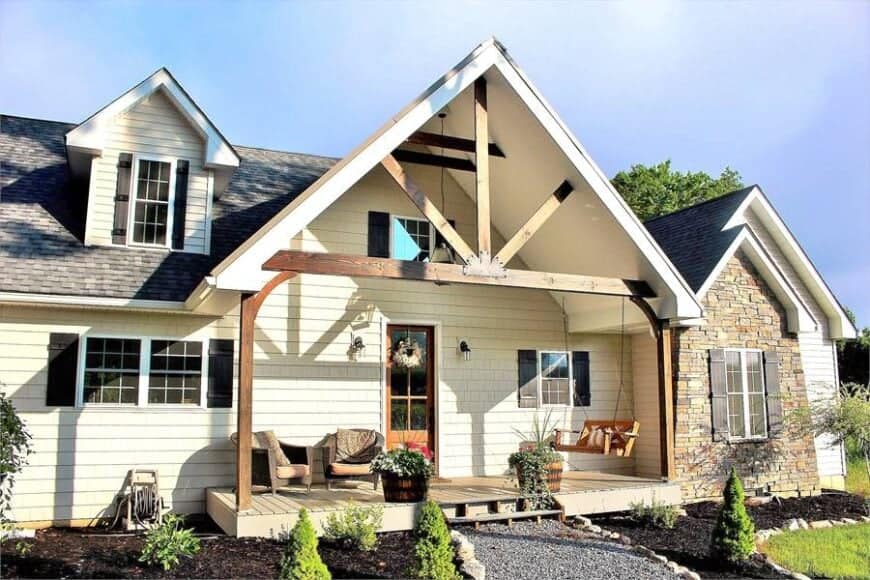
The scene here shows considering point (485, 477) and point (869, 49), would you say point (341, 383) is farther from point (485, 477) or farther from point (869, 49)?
point (869, 49)

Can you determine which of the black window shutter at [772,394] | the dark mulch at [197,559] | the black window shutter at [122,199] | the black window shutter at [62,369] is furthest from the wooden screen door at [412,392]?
the black window shutter at [772,394]

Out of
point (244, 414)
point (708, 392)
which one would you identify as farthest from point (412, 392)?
point (708, 392)

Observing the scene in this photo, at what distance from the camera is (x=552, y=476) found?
8.71 m

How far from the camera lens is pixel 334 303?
9961mm

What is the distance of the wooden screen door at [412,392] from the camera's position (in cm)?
1020

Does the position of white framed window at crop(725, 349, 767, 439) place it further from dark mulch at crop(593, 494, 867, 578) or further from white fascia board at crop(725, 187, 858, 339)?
white fascia board at crop(725, 187, 858, 339)

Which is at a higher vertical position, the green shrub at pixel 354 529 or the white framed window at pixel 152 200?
the white framed window at pixel 152 200

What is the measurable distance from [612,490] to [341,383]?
3.76 metres

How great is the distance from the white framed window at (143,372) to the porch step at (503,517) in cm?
348

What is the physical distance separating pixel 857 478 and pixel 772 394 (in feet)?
12.4

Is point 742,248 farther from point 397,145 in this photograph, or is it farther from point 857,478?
point 397,145

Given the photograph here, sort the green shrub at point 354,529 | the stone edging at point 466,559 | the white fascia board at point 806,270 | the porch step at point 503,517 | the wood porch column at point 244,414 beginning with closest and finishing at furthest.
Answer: the stone edging at point 466,559 < the green shrub at point 354,529 < the wood porch column at point 244,414 < the porch step at point 503,517 < the white fascia board at point 806,270

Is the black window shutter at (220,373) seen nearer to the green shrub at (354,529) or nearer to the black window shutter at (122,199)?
the black window shutter at (122,199)

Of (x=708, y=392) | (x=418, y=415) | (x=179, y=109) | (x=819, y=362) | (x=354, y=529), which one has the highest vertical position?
(x=179, y=109)
